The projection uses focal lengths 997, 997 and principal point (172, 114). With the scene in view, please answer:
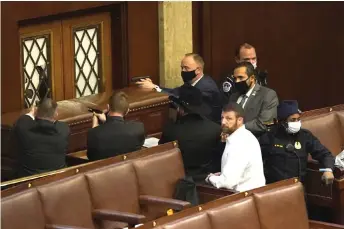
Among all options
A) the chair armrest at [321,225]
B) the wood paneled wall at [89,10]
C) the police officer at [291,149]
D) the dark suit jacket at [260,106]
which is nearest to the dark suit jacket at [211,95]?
the dark suit jacket at [260,106]

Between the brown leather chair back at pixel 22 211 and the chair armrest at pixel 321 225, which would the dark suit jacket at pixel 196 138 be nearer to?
the chair armrest at pixel 321 225

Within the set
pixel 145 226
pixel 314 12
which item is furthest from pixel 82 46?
pixel 145 226

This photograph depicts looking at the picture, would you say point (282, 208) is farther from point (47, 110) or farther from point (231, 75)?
point (231, 75)

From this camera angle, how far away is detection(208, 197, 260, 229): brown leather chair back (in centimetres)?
589

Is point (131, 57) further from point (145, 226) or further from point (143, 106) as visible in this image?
point (145, 226)

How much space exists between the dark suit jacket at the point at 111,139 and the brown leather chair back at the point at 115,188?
0.35 meters

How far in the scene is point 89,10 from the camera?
9203mm

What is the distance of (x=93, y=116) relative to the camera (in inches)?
304

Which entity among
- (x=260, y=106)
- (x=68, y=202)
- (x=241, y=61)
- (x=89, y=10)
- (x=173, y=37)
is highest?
(x=89, y=10)

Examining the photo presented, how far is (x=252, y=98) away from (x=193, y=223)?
7.72 feet

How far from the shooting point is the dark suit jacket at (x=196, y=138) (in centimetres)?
722

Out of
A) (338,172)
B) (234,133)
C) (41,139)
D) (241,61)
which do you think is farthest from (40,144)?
(241,61)

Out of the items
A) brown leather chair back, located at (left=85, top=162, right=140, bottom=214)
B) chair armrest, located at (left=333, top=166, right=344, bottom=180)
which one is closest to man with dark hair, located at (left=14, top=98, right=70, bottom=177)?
brown leather chair back, located at (left=85, top=162, right=140, bottom=214)

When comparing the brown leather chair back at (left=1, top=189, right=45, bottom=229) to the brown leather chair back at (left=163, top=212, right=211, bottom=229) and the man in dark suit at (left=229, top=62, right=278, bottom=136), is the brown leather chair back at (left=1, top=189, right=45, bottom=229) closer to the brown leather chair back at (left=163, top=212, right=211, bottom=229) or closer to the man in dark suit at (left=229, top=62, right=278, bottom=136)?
the brown leather chair back at (left=163, top=212, right=211, bottom=229)
